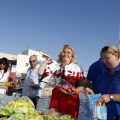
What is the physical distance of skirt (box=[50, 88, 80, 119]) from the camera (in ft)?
9.73

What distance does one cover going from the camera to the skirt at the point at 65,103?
297cm

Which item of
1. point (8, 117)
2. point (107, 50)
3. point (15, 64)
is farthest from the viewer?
point (15, 64)

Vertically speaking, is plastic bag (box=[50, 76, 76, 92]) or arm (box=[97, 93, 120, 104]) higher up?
plastic bag (box=[50, 76, 76, 92])

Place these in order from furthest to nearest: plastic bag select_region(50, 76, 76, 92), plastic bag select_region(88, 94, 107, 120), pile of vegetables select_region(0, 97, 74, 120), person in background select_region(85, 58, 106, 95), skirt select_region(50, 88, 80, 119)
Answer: person in background select_region(85, 58, 106, 95) → skirt select_region(50, 88, 80, 119) → plastic bag select_region(50, 76, 76, 92) → plastic bag select_region(88, 94, 107, 120) → pile of vegetables select_region(0, 97, 74, 120)

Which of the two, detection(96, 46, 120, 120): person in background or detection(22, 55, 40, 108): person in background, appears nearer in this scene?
detection(96, 46, 120, 120): person in background

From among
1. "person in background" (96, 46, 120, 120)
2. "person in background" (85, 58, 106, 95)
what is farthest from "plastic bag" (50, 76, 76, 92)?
"person in background" (85, 58, 106, 95)

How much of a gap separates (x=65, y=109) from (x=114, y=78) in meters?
0.78

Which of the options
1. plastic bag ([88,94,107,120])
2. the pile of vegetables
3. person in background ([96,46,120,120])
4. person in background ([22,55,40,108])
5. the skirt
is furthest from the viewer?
person in background ([22,55,40,108])

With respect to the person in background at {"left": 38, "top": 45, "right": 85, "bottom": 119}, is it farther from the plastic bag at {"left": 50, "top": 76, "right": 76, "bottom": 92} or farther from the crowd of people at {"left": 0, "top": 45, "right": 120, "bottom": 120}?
the plastic bag at {"left": 50, "top": 76, "right": 76, "bottom": 92}

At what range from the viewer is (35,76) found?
5.66 m

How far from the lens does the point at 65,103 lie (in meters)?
2.98

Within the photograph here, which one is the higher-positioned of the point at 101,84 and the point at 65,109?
the point at 101,84

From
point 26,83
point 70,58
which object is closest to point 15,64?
point 26,83

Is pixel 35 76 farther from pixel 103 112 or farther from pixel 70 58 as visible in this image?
pixel 103 112
